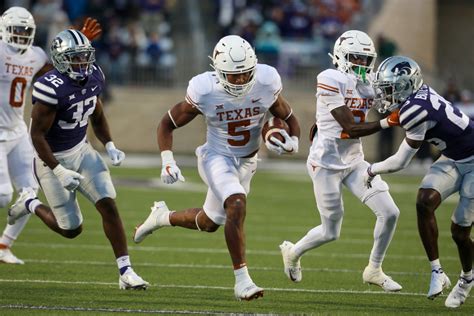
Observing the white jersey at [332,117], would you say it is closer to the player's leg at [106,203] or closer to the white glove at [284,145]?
the white glove at [284,145]

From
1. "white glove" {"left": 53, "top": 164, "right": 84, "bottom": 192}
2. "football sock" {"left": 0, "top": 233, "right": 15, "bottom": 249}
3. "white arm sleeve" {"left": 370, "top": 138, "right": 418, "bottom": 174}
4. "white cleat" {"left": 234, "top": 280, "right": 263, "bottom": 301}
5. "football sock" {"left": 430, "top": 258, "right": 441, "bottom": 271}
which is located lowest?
"football sock" {"left": 0, "top": 233, "right": 15, "bottom": 249}

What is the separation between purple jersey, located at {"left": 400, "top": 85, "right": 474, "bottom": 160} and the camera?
7.06 meters

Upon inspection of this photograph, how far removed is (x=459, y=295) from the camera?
23.7 ft

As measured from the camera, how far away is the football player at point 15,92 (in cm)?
895

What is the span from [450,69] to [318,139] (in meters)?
15.8

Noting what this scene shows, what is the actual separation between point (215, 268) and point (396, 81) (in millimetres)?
2679

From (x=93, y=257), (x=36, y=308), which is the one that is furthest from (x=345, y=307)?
(x=93, y=257)

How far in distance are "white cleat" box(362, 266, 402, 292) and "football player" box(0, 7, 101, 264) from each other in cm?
284

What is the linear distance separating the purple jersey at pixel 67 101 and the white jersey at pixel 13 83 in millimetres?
1384

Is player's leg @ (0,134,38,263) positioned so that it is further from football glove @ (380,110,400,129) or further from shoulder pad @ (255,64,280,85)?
football glove @ (380,110,400,129)

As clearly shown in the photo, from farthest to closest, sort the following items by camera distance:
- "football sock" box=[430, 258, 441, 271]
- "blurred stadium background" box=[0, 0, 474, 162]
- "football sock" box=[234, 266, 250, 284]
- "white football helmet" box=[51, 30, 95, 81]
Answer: "blurred stadium background" box=[0, 0, 474, 162] → "white football helmet" box=[51, 30, 95, 81] → "football sock" box=[430, 258, 441, 271] → "football sock" box=[234, 266, 250, 284]

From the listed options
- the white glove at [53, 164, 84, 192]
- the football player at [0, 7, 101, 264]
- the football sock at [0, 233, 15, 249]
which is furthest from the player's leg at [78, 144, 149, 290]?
the football sock at [0, 233, 15, 249]

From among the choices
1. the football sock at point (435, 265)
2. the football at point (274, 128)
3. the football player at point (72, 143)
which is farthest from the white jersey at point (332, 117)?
the football player at point (72, 143)

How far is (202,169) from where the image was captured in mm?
7664
